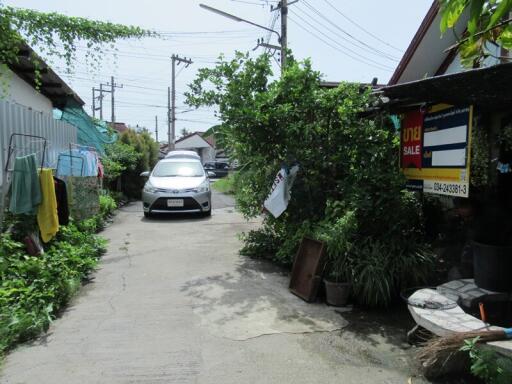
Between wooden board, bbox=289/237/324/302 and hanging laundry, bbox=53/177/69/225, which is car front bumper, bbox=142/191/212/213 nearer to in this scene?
hanging laundry, bbox=53/177/69/225

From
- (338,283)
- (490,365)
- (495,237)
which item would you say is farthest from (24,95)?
(490,365)

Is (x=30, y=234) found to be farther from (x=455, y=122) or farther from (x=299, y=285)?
(x=455, y=122)

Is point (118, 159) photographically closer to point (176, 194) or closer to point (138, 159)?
point (138, 159)

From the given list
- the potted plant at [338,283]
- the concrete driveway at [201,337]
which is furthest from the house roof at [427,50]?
the concrete driveway at [201,337]

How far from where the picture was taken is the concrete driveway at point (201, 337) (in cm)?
329

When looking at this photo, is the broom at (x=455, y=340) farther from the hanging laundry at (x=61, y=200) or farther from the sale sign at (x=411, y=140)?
the hanging laundry at (x=61, y=200)

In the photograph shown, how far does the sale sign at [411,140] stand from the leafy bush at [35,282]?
4405 millimetres

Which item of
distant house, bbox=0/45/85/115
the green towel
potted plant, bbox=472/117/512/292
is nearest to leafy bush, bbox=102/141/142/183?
distant house, bbox=0/45/85/115

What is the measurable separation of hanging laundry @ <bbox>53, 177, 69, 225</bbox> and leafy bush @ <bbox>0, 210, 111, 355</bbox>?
273 millimetres

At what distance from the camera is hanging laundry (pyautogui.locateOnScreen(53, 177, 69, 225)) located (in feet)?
19.5

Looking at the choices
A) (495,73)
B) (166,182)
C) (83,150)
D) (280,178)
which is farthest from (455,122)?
(166,182)

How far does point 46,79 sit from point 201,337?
7817 millimetres

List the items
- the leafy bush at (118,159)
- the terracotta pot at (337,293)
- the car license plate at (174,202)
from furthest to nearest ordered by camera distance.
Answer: the leafy bush at (118,159) → the car license plate at (174,202) → the terracotta pot at (337,293)

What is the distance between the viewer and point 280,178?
5895mm
